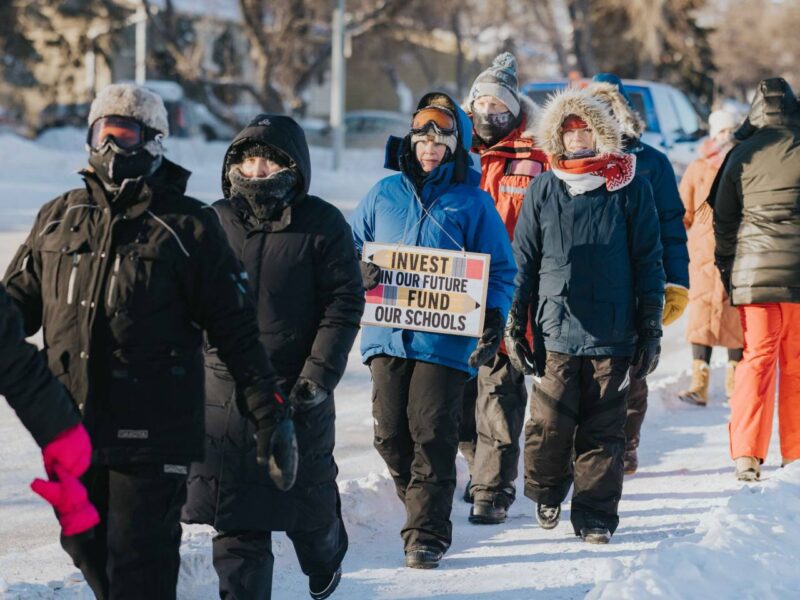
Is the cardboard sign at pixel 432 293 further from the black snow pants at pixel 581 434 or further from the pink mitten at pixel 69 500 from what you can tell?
the pink mitten at pixel 69 500

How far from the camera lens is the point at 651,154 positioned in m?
6.77

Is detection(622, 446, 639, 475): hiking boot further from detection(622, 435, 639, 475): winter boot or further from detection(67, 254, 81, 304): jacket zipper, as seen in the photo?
detection(67, 254, 81, 304): jacket zipper

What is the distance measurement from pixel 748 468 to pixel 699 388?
7.80 feet

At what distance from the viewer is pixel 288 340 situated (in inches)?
173

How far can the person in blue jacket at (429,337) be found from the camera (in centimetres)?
533

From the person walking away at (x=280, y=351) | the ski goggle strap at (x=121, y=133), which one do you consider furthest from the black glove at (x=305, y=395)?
the ski goggle strap at (x=121, y=133)

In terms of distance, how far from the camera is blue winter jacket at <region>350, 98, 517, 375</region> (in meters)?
5.45

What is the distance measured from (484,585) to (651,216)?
1.79 m

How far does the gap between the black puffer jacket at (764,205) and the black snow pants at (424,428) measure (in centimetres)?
197

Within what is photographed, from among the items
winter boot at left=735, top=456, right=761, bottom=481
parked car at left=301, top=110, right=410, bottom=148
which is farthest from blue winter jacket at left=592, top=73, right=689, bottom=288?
parked car at left=301, top=110, right=410, bottom=148

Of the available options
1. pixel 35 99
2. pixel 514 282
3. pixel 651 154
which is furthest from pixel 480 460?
pixel 35 99

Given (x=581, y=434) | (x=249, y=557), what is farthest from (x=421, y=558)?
(x=249, y=557)

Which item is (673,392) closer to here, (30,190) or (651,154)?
(651,154)

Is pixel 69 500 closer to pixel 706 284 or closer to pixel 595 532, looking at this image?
pixel 595 532
